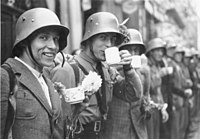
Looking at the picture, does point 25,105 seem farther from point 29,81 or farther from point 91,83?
point 91,83

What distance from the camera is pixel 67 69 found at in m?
3.58

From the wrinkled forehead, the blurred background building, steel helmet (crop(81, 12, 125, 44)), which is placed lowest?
the wrinkled forehead

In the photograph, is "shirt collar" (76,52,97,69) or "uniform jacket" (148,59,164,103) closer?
"shirt collar" (76,52,97,69)

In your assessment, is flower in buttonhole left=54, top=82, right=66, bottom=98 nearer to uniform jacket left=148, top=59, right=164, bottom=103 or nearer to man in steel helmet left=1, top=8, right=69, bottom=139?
man in steel helmet left=1, top=8, right=69, bottom=139

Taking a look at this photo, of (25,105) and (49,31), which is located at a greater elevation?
(49,31)

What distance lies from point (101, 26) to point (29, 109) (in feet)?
5.70

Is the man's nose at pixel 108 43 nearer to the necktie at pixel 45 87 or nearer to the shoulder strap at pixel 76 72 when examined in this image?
the shoulder strap at pixel 76 72

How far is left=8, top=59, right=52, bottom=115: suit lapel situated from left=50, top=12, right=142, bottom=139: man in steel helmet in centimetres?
104

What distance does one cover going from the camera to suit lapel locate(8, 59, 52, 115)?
270cm

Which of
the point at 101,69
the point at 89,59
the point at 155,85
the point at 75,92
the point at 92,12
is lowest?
the point at 75,92

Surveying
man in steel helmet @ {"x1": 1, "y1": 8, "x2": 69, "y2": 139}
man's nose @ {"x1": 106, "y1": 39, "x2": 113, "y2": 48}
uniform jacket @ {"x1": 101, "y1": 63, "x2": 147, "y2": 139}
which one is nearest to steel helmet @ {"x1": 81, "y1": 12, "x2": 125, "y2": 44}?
man's nose @ {"x1": 106, "y1": 39, "x2": 113, "y2": 48}

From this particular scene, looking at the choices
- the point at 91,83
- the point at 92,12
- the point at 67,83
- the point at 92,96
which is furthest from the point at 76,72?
the point at 92,12

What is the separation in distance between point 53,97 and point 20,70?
0.37 meters

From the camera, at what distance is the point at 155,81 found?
7.02 metres
